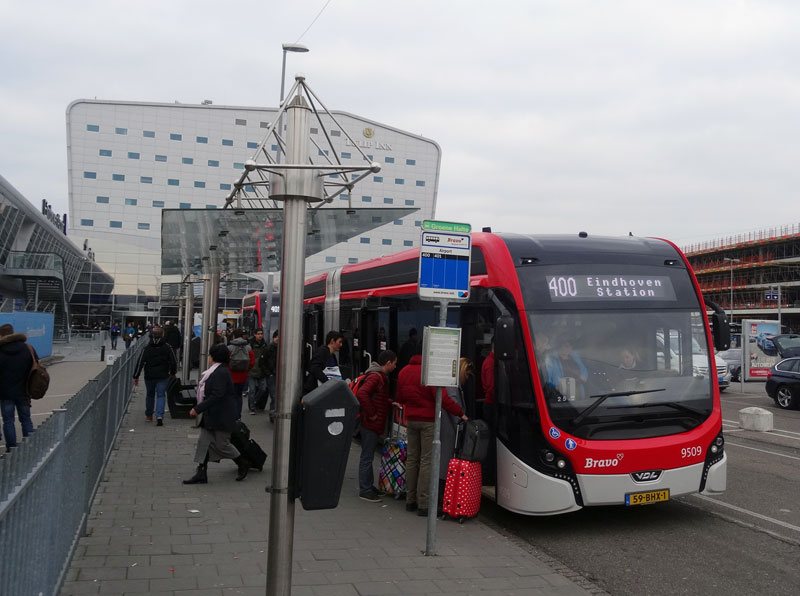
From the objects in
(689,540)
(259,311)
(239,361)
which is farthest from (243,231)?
(259,311)

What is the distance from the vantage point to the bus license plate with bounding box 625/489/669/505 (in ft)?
23.6

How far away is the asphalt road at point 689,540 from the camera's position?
587 centimetres

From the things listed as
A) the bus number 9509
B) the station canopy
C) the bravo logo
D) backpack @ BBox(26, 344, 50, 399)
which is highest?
the station canopy

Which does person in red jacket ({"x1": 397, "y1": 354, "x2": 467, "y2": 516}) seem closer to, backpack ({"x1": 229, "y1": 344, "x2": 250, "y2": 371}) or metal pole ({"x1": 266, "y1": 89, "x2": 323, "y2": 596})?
metal pole ({"x1": 266, "y1": 89, "x2": 323, "y2": 596})

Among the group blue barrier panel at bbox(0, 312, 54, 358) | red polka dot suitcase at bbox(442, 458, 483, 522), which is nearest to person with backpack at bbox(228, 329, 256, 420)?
red polka dot suitcase at bbox(442, 458, 483, 522)

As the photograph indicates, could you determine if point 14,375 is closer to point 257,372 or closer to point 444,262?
point 257,372

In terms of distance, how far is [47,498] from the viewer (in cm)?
385

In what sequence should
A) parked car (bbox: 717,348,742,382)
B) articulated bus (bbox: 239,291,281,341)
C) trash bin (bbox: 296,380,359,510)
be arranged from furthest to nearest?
parked car (bbox: 717,348,742,382) < articulated bus (bbox: 239,291,281,341) < trash bin (bbox: 296,380,359,510)

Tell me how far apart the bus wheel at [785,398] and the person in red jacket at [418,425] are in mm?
15671

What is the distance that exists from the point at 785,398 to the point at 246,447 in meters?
16.4

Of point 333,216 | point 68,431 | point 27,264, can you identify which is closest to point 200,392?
point 333,216

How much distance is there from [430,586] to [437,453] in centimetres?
131

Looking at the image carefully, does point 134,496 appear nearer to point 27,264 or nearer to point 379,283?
point 379,283

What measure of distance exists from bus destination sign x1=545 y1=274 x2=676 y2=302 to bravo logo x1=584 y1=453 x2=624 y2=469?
1.66 meters
